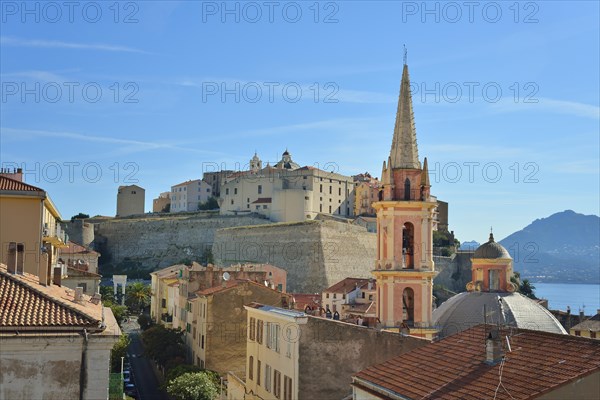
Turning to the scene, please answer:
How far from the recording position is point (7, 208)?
20375 millimetres

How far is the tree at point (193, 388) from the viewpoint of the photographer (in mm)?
32000

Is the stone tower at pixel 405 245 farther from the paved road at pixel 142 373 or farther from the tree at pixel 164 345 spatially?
the tree at pixel 164 345

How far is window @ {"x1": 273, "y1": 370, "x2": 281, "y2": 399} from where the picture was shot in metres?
25.4

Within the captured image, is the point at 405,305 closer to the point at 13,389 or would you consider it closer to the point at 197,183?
the point at 13,389

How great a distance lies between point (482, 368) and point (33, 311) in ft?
25.0

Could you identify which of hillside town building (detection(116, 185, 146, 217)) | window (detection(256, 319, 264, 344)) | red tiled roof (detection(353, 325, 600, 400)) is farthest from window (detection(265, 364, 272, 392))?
hillside town building (detection(116, 185, 146, 217))

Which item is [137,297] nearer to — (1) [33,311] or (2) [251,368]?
(2) [251,368]

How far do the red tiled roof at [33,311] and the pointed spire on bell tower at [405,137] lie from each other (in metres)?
15.4

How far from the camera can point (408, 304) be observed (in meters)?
27.2

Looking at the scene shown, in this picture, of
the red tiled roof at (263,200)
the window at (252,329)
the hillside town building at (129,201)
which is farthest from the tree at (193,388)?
the hillside town building at (129,201)

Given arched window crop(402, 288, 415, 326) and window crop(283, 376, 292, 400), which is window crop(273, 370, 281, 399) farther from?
arched window crop(402, 288, 415, 326)

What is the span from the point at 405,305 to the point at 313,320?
4.74 m

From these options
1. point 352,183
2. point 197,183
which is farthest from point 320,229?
point 197,183

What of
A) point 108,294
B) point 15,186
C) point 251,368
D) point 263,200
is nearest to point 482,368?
point 15,186
